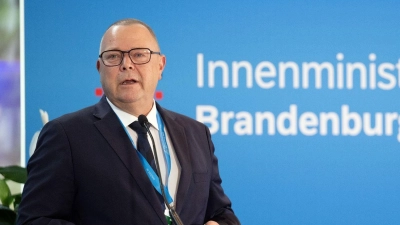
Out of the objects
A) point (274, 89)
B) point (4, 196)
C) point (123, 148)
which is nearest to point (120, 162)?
point (123, 148)

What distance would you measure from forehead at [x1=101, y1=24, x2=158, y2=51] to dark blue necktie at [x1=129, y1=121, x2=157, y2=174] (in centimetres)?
22

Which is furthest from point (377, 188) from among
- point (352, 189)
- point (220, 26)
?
point (220, 26)

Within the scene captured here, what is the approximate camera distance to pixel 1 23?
3613 mm

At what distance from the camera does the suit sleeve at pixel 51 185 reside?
1.81 metres

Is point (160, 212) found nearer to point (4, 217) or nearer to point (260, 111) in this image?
point (4, 217)

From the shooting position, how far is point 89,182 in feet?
6.04

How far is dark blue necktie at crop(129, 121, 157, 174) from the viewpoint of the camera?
191cm

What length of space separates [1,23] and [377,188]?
2.27 metres

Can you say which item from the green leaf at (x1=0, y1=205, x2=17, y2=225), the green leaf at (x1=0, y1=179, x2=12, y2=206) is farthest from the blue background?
the green leaf at (x1=0, y1=205, x2=17, y2=225)

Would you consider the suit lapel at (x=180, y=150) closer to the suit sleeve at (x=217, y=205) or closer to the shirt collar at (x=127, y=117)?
the shirt collar at (x=127, y=117)

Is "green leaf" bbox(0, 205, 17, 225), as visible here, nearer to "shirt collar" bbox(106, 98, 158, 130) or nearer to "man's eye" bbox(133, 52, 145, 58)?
"shirt collar" bbox(106, 98, 158, 130)

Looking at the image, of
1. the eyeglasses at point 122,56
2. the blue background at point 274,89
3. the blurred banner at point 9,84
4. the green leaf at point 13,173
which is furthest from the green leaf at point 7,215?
the eyeglasses at point 122,56

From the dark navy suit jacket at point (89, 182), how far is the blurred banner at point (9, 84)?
1806mm

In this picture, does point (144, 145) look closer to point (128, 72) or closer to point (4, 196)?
point (128, 72)
